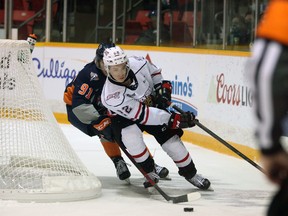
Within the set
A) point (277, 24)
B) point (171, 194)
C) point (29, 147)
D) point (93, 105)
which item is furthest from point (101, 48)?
point (277, 24)

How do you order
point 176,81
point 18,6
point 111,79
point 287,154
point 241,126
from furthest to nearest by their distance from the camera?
point 18,6, point 176,81, point 241,126, point 111,79, point 287,154

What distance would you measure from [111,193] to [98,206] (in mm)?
468

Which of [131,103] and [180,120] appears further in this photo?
[180,120]

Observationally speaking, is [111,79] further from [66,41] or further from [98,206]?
[66,41]

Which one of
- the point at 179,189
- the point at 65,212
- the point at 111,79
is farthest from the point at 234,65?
the point at 65,212

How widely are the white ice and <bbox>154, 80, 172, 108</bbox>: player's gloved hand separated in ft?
1.72

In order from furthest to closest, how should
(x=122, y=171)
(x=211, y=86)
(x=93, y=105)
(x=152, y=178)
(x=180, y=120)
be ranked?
(x=211, y=86) → (x=93, y=105) → (x=122, y=171) → (x=152, y=178) → (x=180, y=120)

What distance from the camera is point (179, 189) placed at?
5.27 m

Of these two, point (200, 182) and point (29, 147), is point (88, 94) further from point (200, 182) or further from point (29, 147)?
point (200, 182)

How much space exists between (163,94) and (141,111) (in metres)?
0.36

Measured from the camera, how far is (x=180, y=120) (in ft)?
15.9

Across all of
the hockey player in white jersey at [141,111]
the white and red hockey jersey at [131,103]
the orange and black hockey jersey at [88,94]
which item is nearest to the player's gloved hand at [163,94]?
the hockey player in white jersey at [141,111]

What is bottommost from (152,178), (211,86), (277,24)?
(152,178)

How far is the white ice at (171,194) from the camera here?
4414 millimetres
